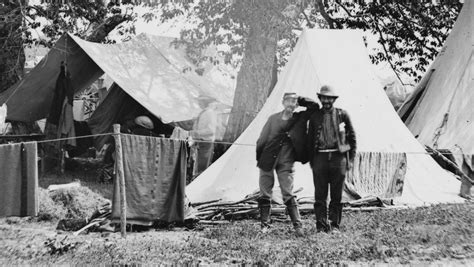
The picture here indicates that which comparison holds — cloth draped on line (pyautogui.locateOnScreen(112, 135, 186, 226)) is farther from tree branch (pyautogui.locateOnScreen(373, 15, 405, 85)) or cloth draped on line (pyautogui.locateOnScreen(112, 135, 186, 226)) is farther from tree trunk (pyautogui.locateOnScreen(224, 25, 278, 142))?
tree branch (pyautogui.locateOnScreen(373, 15, 405, 85))

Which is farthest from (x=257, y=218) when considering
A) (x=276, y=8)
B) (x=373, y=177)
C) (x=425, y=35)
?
(x=425, y=35)

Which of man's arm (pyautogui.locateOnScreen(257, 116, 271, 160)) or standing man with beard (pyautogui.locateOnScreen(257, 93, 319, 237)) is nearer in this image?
standing man with beard (pyautogui.locateOnScreen(257, 93, 319, 237))

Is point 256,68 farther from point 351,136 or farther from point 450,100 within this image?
point 351,136

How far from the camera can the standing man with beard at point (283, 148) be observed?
7871mm

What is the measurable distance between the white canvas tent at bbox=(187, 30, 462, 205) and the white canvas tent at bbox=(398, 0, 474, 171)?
1291 mm

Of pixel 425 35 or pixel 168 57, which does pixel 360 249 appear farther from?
pixel 425 35

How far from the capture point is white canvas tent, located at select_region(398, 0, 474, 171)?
12789 millimetres

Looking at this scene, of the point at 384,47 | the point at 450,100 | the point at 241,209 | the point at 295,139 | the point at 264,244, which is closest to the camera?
the point at 264,244

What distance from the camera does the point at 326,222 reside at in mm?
7508

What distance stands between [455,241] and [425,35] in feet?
45.7

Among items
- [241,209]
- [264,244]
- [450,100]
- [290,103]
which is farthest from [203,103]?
[264,244]

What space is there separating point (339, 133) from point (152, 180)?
217 centimetres

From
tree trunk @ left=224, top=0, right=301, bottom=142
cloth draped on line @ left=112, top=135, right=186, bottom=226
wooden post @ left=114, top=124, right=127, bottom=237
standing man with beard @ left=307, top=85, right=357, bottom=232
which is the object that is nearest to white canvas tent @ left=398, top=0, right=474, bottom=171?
tree trunk @ left=224, top=0, right=301, bottom=142

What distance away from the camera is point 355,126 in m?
10.7
